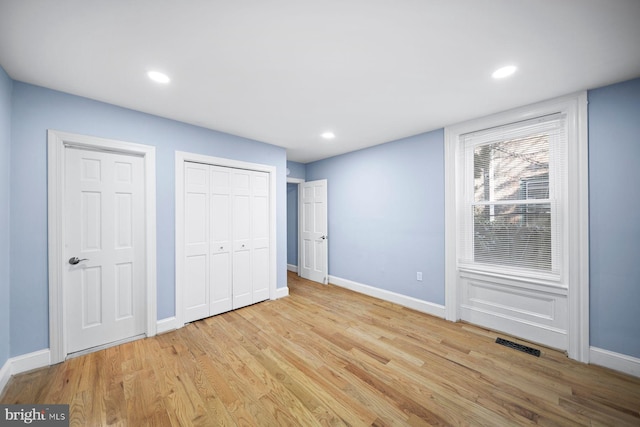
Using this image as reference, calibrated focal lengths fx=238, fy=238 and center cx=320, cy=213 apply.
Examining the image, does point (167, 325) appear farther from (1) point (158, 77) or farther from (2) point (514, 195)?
(2) point (514, 195)

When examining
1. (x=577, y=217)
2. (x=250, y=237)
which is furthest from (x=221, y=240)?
(x=577, y=217)

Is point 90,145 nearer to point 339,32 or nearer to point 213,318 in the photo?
point 213,318

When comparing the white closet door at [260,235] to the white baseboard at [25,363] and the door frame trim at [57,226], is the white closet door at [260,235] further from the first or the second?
the white baseboard at [25,363]

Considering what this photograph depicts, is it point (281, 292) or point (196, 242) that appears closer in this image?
point (196, 242)

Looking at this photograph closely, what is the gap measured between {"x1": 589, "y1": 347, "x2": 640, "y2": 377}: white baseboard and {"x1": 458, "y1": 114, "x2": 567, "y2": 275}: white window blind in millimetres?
744

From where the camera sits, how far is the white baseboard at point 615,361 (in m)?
2.07

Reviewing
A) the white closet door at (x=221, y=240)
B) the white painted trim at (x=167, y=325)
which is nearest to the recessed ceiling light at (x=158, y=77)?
the white closet door at (x=221, y=240)

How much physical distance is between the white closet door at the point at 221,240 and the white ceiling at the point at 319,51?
0.98 metres

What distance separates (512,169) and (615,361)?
6.62ft

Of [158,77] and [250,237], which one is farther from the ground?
[158,77]

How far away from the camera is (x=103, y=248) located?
99.1 inches

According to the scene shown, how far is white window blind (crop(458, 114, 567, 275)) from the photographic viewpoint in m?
2.56

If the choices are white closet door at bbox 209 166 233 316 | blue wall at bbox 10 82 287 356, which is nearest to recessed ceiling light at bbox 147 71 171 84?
blue wall at bbox 10 82 287 356

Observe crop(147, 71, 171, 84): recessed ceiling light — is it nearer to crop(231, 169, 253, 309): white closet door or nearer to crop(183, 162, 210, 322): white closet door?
crop(183, 162, 210, 322): white closet door
